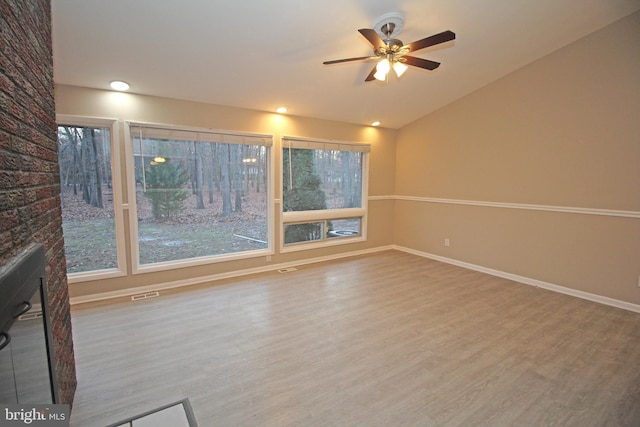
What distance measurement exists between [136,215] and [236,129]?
1650 mm

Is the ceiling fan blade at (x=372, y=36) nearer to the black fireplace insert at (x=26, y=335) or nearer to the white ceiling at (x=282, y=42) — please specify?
the white ceiling at (x=282, y=42)

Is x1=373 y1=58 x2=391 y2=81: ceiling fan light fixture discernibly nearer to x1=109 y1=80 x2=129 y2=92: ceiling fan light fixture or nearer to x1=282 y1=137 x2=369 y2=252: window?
x1=282 y1=137 x2=369 y2=252: window

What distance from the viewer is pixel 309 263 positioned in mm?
4930

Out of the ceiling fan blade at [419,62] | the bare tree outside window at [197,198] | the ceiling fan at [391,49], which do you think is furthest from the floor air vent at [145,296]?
the ceiling fan blade at [419,62]

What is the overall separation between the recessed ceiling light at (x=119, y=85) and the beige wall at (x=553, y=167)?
4.42 metres

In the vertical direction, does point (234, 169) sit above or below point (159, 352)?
above

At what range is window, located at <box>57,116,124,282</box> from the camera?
3277 mm

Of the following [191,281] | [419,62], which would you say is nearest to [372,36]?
[419,62]

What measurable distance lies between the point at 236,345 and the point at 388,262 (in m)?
3.09

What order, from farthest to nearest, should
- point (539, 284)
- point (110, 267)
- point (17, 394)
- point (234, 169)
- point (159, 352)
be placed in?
point (234, 169) < point (539, 284) < point (110, 267) < point (159, 352) < point (17, 394)

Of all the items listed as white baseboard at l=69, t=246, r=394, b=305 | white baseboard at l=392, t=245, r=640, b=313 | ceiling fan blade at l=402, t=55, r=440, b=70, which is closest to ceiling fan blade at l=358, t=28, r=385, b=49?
ceiling fan blade at l=402, t=55, r=440, b=70

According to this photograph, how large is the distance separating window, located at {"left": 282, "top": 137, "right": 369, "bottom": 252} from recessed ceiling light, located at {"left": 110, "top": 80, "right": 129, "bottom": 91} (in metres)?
2.04

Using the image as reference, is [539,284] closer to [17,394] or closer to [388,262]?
[388,262]

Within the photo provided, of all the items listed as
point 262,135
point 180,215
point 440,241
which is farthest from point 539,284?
point 180,215
